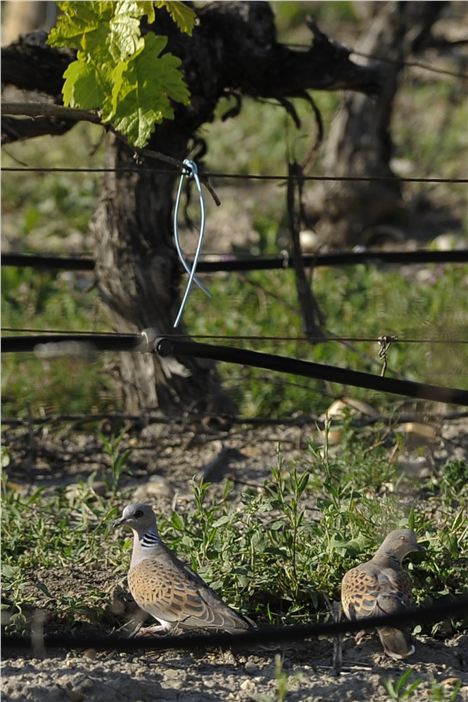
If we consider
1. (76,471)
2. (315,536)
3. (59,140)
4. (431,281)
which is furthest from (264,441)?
(59,140)

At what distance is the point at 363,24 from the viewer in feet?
41.4

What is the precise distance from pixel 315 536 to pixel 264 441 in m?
1.18

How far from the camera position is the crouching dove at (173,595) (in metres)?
3.38

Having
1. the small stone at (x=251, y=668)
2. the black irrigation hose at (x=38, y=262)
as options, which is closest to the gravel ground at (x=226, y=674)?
the small stone at (x=251, y=668)

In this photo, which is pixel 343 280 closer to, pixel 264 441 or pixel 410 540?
pixel 264 441

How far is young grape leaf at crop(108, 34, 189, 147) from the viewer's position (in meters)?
3.76

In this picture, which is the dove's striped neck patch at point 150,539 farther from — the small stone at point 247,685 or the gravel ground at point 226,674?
the small stone at point 247,685

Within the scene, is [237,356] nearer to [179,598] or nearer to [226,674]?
[179,598]

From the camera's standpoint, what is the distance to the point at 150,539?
373 cm

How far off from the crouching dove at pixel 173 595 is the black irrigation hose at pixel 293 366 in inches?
26.5

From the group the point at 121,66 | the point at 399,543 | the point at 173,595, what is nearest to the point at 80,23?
the point at 121,66

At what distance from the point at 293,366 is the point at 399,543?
2.25 ft

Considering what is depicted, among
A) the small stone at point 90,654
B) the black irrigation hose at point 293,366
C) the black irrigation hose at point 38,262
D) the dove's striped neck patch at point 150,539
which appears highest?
the black irrigation hose at point 38,262

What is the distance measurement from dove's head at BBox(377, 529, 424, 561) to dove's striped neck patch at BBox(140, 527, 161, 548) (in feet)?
2.32
